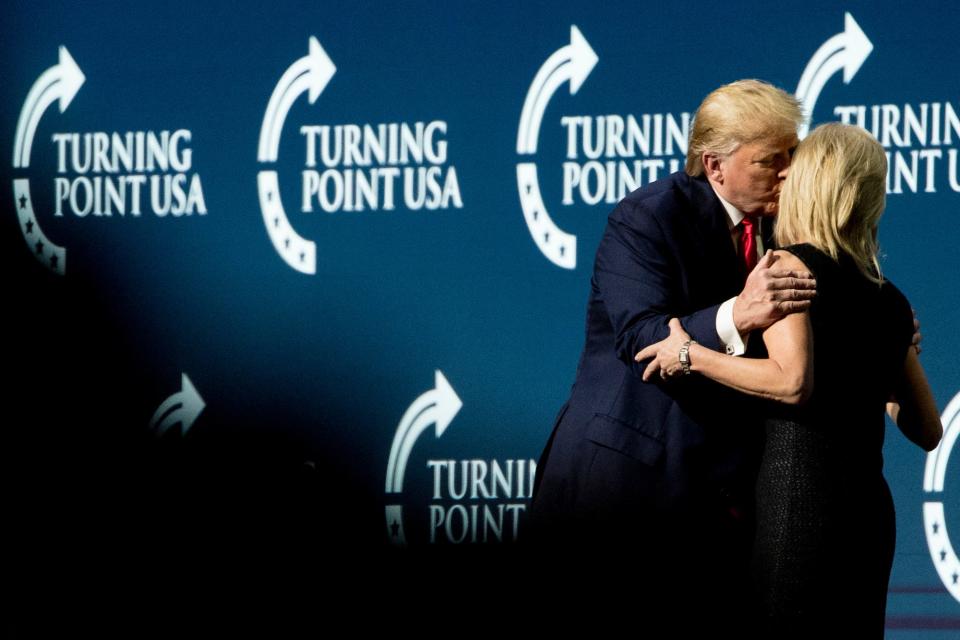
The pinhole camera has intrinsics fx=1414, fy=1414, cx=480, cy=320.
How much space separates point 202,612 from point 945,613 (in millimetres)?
1898

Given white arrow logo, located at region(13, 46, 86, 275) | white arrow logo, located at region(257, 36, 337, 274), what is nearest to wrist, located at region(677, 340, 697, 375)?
white arrow logo, located at region(257, 36, 337, 274)

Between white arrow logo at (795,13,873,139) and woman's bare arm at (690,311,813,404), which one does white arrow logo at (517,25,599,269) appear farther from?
woman's bare arm at (690,311,813,404)

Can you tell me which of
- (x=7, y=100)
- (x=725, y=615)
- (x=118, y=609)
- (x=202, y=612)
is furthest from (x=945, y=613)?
(x=7, y=100)

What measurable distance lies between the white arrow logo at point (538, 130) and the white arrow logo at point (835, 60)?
0.53 m

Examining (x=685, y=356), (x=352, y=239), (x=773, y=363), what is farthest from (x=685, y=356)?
(x=352, y=239)

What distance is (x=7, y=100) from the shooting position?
12.8 feet

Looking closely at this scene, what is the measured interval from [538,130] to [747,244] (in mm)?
1191

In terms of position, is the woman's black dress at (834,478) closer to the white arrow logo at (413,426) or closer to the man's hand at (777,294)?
the man's hand at (777,294)

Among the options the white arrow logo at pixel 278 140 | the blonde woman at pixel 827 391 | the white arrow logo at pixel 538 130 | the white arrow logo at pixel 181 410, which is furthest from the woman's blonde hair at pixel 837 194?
the white arrow logo at pixel 181 410

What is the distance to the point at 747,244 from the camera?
250cm

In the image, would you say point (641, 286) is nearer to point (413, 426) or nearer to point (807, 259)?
point (807, 259)

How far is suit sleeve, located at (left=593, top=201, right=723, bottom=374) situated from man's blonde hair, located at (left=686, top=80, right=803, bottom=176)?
0.61 feet

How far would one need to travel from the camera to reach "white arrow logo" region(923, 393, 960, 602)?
11.0 feet

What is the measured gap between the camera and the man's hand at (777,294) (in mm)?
2125
